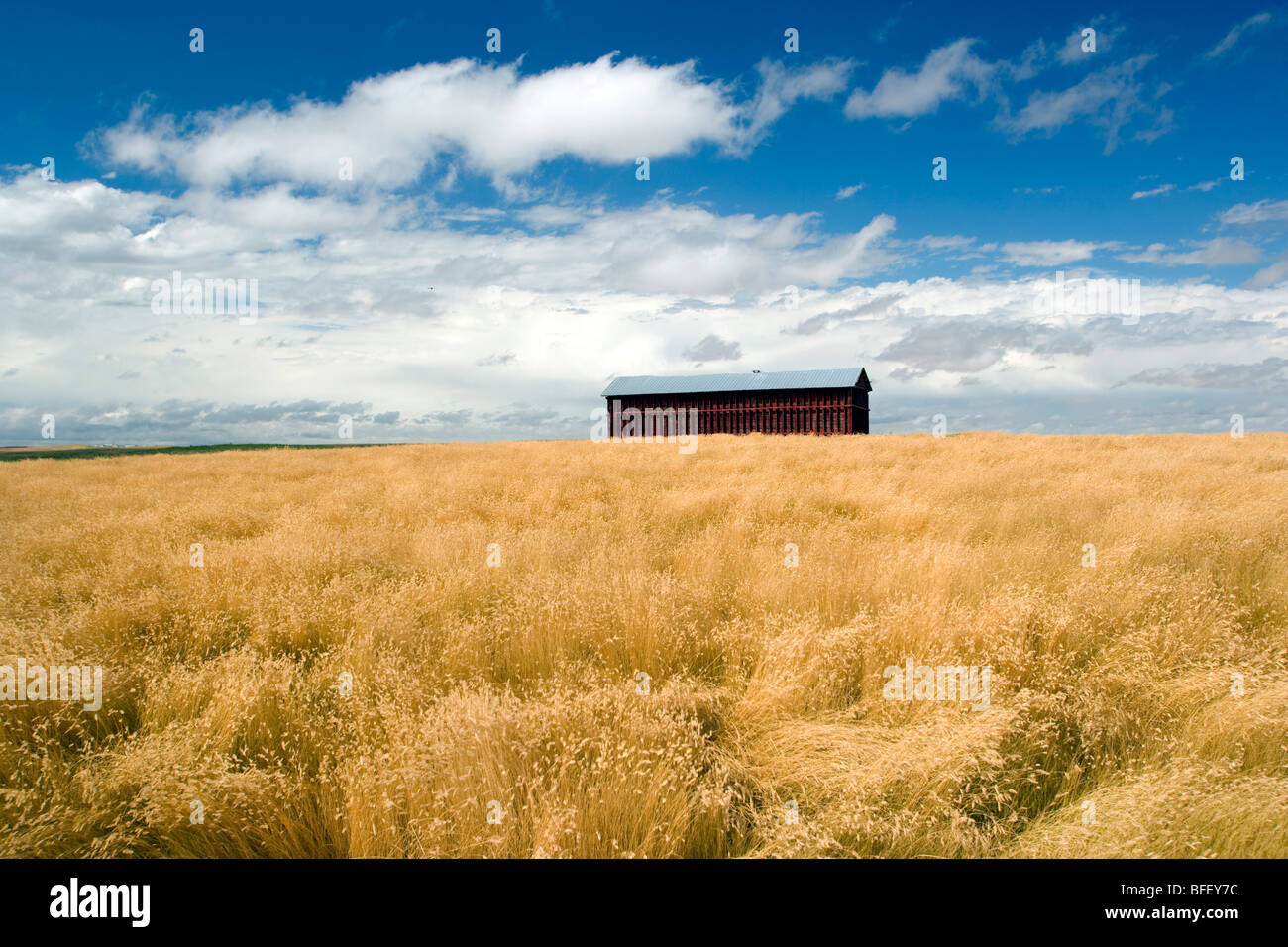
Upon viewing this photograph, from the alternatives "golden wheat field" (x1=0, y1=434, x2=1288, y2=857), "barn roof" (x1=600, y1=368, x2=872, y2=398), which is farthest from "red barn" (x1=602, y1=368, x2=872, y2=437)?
"golden wheat field" (x1=0, y1=434, x2=1288, y2=857)

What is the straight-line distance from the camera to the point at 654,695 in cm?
347

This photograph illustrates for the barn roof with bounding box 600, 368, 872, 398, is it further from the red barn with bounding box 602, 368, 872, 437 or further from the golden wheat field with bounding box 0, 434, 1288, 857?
the golden wheat field with bounding box 0, 434, 1288, 857

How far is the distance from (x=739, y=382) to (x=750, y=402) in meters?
1.89

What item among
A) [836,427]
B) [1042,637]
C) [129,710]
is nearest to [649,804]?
[1042,637]

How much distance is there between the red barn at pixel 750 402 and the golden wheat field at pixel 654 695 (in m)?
34.4

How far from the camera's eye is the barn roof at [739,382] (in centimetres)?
4206

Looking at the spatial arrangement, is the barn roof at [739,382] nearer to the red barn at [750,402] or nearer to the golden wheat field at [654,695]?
the red barn at [750,402]

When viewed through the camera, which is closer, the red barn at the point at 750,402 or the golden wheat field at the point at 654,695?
the golden wheat field at the point at 654,695

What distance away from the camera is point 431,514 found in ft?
31.9

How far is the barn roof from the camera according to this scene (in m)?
42.1

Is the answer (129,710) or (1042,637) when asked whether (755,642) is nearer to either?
(1042,637)

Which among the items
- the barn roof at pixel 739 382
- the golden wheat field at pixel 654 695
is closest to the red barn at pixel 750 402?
the barn roof at pixel 739 382

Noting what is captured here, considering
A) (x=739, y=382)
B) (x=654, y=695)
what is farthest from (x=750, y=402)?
(x=654, y=695)
